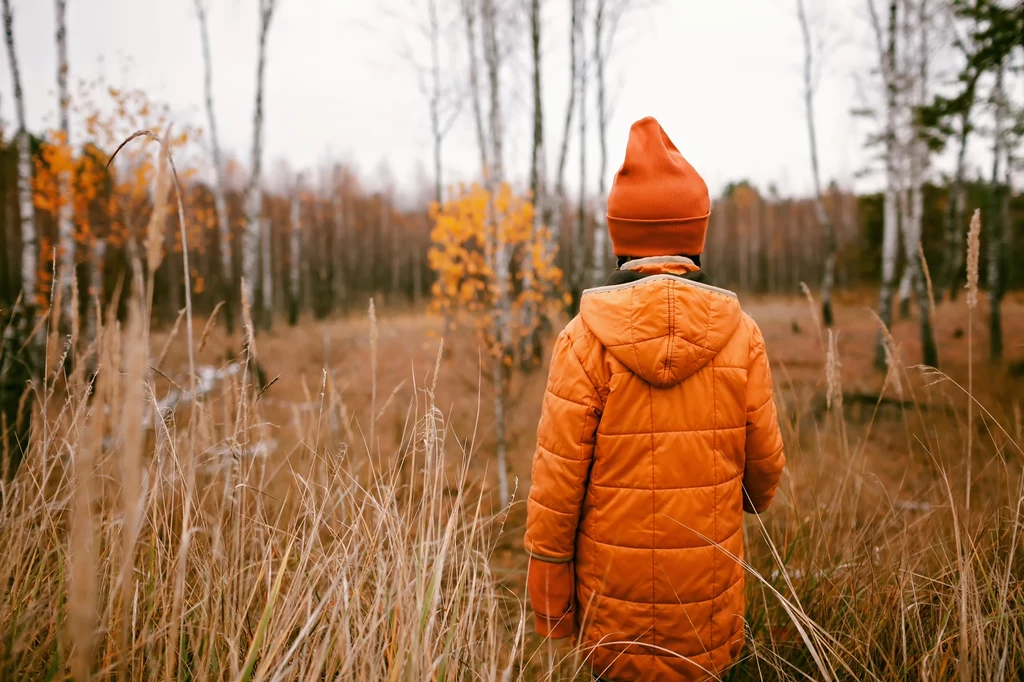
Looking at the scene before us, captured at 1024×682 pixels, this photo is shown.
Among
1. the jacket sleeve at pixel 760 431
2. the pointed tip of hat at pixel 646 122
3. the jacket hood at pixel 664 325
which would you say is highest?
the pointed tip of hat at pixel 646 122

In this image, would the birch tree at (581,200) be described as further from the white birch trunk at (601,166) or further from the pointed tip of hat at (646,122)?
the pointed tip of hat at (646,122)

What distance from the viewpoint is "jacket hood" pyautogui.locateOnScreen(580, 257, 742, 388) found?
4.14 ft

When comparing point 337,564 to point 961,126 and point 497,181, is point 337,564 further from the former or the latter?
point 961,126

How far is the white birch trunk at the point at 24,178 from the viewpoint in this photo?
5.71 metres

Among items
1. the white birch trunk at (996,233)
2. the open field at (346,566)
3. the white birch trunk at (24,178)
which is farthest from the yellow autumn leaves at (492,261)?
the white birch trunk at (996,233)

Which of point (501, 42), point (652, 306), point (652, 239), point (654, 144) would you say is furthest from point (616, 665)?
point (501, 42)

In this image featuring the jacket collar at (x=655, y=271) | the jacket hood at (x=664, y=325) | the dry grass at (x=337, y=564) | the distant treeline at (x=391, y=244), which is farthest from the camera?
the distant treeline at (x=391, y=244)

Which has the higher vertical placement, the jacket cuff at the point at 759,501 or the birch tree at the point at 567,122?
the birch tree at the point at 567,122

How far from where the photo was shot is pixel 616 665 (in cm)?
138

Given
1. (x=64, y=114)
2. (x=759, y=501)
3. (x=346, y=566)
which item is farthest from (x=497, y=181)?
(x=64, y=114)

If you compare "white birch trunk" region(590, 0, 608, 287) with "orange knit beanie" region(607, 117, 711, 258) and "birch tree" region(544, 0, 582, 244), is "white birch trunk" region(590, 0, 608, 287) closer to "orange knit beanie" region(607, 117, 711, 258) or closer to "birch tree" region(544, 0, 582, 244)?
"birch tree" region(544, 0, 582, 244)

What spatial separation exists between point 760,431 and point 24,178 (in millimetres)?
8388

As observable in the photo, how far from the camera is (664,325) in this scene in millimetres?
1260

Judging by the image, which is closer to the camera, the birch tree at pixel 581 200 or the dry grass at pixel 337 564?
the dry grass at pixel 337 564
